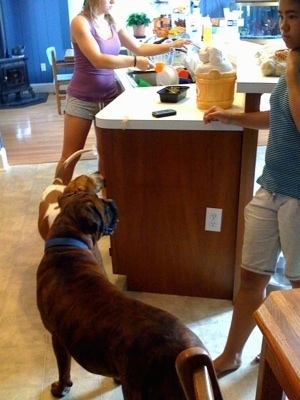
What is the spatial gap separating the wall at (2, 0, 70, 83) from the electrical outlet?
563cm

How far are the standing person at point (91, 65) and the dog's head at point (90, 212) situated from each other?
671mm

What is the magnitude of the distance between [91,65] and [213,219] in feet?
3.38

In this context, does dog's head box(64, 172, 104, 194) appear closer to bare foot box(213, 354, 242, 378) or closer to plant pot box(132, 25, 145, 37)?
bare foot box(213, 354, 242, 378)

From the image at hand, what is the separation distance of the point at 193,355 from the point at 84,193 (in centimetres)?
97

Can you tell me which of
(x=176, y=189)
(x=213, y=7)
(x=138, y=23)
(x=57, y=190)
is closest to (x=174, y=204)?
(x=176, y=189)

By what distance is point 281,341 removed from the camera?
73cm

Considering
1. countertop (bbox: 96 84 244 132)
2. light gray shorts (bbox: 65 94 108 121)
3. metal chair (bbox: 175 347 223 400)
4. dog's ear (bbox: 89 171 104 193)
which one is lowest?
dog's ear (bbox: 89 171 104 193)

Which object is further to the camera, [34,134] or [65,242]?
[34,134]

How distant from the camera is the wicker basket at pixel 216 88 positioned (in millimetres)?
1676

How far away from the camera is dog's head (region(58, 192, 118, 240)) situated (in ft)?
4.97

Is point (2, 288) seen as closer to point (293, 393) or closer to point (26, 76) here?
point (293, 393)

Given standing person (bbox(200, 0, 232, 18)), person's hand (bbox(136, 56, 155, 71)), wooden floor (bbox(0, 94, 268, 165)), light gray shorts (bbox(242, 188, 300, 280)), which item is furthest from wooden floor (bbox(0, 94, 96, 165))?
light gray shorts (bbox(242, 188, 300, 280))

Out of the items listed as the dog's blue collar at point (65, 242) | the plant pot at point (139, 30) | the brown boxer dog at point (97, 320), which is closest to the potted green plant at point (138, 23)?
the plant pot at point (139, 30)

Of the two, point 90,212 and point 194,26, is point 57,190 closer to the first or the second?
point 90,212
